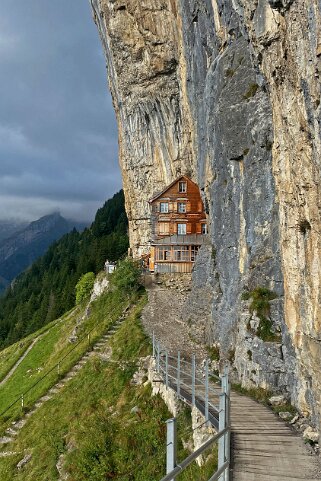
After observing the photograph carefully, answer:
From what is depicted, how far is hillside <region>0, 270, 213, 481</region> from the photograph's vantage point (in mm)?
18438

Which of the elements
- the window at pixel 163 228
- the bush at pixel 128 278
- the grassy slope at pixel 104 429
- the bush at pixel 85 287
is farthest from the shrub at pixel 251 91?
the bush at pixel 85 287

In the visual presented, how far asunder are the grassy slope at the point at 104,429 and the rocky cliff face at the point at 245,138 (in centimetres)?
514

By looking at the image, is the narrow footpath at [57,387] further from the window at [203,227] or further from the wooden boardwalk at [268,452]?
the window at [203,227]

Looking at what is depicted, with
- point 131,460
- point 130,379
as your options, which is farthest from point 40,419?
point 131,460

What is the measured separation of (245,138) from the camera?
1000 inches

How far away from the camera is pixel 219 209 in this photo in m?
30.6

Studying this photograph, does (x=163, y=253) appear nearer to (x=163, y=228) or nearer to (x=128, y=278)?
(x=163, y=228)

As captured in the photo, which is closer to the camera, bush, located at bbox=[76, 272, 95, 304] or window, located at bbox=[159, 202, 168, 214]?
window, located at bbox=[159, 202, 168, 214]

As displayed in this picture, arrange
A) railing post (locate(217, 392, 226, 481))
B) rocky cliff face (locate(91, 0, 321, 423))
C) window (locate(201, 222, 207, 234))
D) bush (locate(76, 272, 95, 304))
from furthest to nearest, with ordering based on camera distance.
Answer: bush (locate(76, 272, 95, 304)) → window (locate(201, 222, 207, 234)) → rocky cliff face (locate(91, 0, 321, 423)) → railing post (locate(217, 392, 226, 481))

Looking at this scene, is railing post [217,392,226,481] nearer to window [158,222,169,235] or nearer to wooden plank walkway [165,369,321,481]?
wooden plank walkway [165,369,321,481]

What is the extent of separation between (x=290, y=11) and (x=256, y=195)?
1159cm

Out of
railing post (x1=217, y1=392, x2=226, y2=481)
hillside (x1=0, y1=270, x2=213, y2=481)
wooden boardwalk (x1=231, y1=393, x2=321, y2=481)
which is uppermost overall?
railing post (x1=217, y1=392, x2=226, y2=481)

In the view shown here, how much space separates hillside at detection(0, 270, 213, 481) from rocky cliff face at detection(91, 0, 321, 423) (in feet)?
17.1

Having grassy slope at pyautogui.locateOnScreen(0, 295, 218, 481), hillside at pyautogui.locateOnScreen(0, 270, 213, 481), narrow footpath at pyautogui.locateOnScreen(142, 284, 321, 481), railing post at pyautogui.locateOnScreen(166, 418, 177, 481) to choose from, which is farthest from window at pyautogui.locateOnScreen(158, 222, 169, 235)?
railing post at pyautogui.locateOnScreen(166, 418, 177, 481)
